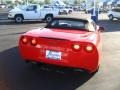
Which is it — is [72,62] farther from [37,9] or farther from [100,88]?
[37,9]

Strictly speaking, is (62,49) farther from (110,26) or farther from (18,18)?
(18,18)

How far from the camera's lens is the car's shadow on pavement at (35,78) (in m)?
6.35

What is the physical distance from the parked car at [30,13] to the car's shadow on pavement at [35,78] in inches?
693

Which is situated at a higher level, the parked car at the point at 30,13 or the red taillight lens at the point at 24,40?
the red taillight lens at the point at 24,40

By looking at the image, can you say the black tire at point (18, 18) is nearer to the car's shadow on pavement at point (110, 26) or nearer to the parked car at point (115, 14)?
the car's shadow on pavement at point (110, 26)

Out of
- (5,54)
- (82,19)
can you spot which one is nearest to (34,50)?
(82,19)

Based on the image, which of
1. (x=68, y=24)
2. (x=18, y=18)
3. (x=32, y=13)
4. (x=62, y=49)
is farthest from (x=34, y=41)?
(x=32, y=13)

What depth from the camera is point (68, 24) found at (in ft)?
26.6

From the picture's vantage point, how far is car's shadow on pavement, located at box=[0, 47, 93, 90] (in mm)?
6350

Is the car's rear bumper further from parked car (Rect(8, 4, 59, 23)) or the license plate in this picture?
parked car (Rect(8, 4, 59, 23))

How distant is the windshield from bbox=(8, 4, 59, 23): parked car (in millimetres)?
17625

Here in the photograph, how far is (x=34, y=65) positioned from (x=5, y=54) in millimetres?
1825

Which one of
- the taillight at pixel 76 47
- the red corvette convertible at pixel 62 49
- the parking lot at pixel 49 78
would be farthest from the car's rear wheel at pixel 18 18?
the taillight at pixel 76 47

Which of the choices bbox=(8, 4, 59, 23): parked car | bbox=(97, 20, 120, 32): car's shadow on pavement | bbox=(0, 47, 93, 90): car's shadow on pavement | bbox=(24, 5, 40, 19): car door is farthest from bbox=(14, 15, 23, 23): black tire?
bbox=(0, 47, 93, 90): car's shadow on pavement
